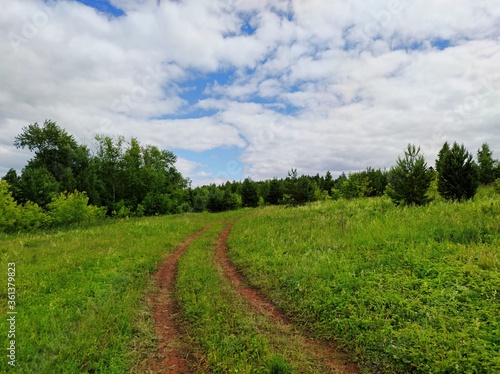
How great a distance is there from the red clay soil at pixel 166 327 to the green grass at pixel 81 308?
279 millimetres

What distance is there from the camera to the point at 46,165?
48500 millimetres

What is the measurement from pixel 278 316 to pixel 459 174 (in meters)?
17.5

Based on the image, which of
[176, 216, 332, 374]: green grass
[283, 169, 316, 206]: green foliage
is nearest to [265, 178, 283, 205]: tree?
[283, 169, 316, 206]: green foliage

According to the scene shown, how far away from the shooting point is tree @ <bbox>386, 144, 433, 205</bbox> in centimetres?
1775

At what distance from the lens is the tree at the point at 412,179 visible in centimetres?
1775

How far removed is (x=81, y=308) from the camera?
7398 millimetres

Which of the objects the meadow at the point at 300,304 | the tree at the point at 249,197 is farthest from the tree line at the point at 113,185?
the meadow at the point at 300,304

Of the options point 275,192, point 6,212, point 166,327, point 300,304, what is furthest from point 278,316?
point 275,192

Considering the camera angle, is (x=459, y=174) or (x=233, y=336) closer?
(x=233, y=336)

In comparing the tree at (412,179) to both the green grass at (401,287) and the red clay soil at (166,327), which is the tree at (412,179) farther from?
the red clay soil at (166,327)

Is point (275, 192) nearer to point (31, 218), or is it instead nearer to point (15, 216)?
point (31, 218)

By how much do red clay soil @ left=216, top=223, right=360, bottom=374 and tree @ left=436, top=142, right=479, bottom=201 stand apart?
1572 cm

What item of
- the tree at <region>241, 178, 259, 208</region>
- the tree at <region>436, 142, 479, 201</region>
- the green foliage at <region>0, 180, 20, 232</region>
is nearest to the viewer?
the tree at <region>436, 142, 479, 201</region>

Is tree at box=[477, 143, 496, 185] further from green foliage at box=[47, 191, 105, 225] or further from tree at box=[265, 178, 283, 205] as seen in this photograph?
green foliage at box=[47, 191, 105, 225]
